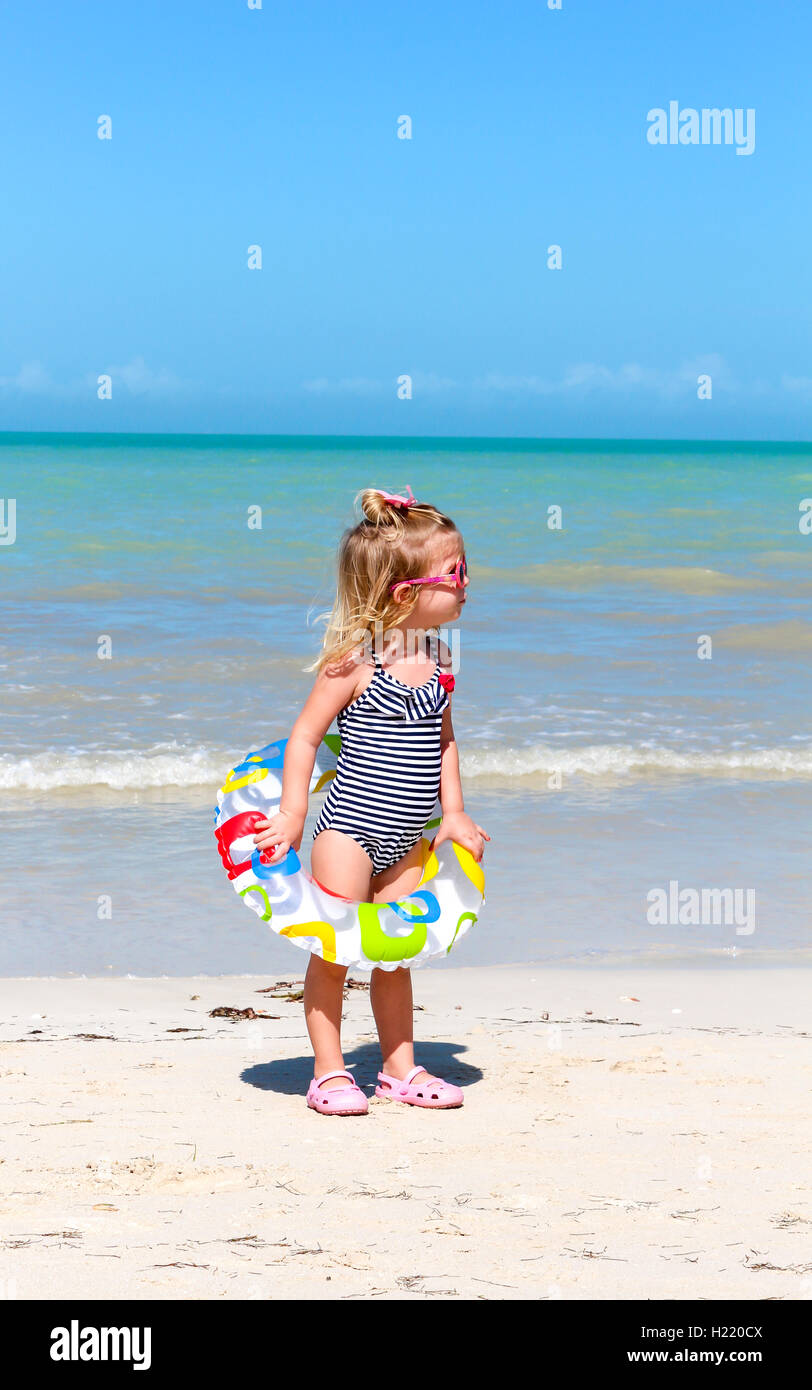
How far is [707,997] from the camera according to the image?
16.2 ft

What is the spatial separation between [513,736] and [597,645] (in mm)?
3755

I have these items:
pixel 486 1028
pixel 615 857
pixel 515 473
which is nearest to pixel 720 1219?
pixel 486 1028

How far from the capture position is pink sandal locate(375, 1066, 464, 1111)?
3.63 m

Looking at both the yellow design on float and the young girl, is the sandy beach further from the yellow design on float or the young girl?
the yellow design on float

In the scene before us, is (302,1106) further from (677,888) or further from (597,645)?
(597,645)

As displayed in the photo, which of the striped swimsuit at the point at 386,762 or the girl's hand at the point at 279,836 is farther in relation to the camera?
the striped swimsuit at the point at 386,762

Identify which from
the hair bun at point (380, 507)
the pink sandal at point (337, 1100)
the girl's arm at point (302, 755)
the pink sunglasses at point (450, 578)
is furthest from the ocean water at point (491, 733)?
the pink sandal at point (337, 1100)

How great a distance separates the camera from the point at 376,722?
3.66 meters

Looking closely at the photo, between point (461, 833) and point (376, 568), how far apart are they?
2.52ft

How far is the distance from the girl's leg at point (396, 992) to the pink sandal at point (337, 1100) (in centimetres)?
18

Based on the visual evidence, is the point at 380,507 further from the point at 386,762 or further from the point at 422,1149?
the point at 422,1149

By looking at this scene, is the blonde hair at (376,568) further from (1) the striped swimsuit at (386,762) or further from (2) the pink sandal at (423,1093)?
(2) the pink sandal at (423,1093)

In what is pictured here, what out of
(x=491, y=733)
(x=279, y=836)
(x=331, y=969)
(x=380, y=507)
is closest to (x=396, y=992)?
(x=331, y=969)

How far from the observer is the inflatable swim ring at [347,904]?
3473 millimetres
